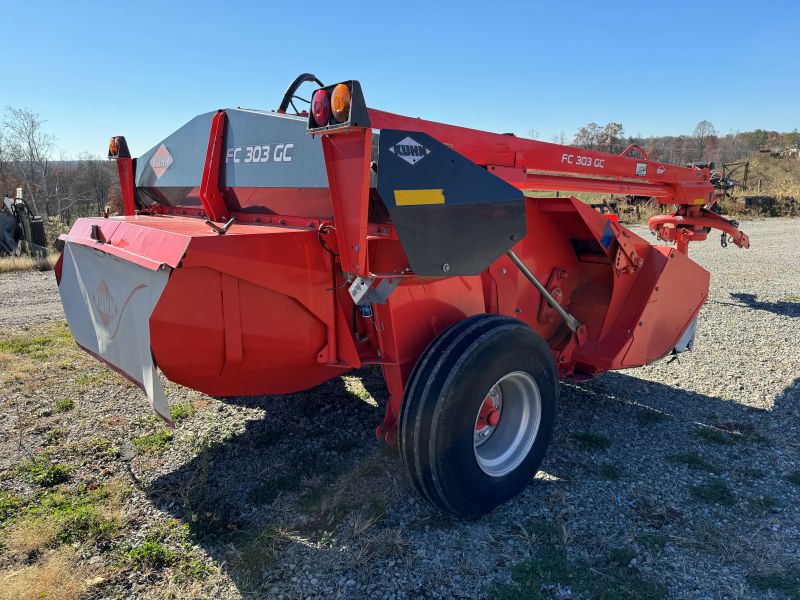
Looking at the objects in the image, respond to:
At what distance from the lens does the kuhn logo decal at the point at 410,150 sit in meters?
2.37

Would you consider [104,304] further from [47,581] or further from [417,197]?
[417,197]

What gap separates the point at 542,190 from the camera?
3701 mm

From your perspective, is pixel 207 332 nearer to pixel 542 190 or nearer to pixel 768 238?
pixel 542 190

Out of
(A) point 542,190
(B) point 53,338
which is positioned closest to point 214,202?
(A) point 542,190

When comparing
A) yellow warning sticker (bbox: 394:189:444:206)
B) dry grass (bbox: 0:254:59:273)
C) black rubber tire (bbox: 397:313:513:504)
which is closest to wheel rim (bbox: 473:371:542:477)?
black rubber tire (bbox: 397:313:513:504)

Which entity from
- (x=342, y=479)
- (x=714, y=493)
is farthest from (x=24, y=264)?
(x=714, y=493)

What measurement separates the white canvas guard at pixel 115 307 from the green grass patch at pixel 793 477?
3466 millimetres

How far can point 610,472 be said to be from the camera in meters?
3.45

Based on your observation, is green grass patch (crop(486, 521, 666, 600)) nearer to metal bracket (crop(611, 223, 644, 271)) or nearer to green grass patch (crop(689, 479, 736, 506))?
green grass patch (crop(689, 479, 736, 506))

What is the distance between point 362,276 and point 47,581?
1843 mm

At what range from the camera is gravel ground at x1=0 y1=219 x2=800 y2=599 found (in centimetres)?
253

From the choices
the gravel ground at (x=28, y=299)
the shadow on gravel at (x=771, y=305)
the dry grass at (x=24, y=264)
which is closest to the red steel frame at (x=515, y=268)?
the shadow on gravel at (x=771, y=305)

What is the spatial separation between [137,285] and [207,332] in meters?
0.41

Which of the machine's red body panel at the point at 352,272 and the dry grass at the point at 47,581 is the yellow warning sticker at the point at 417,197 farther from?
the dry grass at the point at 47,581
